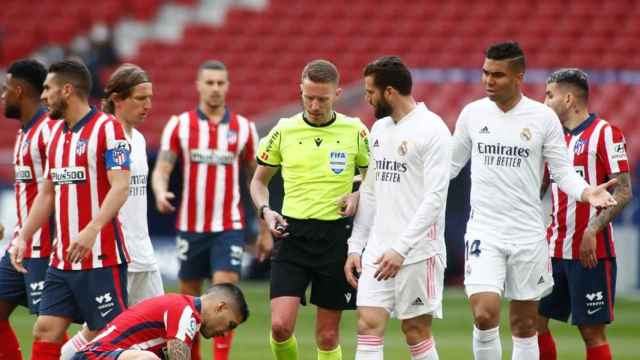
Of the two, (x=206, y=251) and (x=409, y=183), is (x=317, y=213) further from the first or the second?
(x=206, y=251)

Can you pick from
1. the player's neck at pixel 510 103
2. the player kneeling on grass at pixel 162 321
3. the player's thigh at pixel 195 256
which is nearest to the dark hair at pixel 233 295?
the player kneeling on grass at pixel 162 321

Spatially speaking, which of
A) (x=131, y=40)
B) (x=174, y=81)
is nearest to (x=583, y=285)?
(x=174, y=81)

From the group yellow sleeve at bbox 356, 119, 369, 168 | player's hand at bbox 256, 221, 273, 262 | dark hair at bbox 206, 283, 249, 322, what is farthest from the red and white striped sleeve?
dark hair at bbox 206, 283, 249, 322

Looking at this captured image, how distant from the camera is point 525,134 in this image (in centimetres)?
832

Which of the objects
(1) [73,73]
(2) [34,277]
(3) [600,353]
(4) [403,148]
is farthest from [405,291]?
(2) [34,277]

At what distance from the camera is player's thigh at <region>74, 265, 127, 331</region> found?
7969 millimetres

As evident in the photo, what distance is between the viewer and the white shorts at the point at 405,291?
802 centimetres

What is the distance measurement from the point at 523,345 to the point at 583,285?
2.89 ft

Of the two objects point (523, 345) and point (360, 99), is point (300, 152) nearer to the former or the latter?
point (523, 345)

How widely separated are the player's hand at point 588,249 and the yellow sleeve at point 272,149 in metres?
2.15

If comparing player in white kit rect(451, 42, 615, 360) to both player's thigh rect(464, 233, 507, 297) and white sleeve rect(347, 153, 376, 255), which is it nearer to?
player's thigh rect(464, 233, 507, 297)

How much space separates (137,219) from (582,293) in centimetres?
319

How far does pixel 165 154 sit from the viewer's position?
1092 cm

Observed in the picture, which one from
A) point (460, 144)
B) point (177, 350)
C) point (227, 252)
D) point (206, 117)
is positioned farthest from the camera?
point (206, 117)
